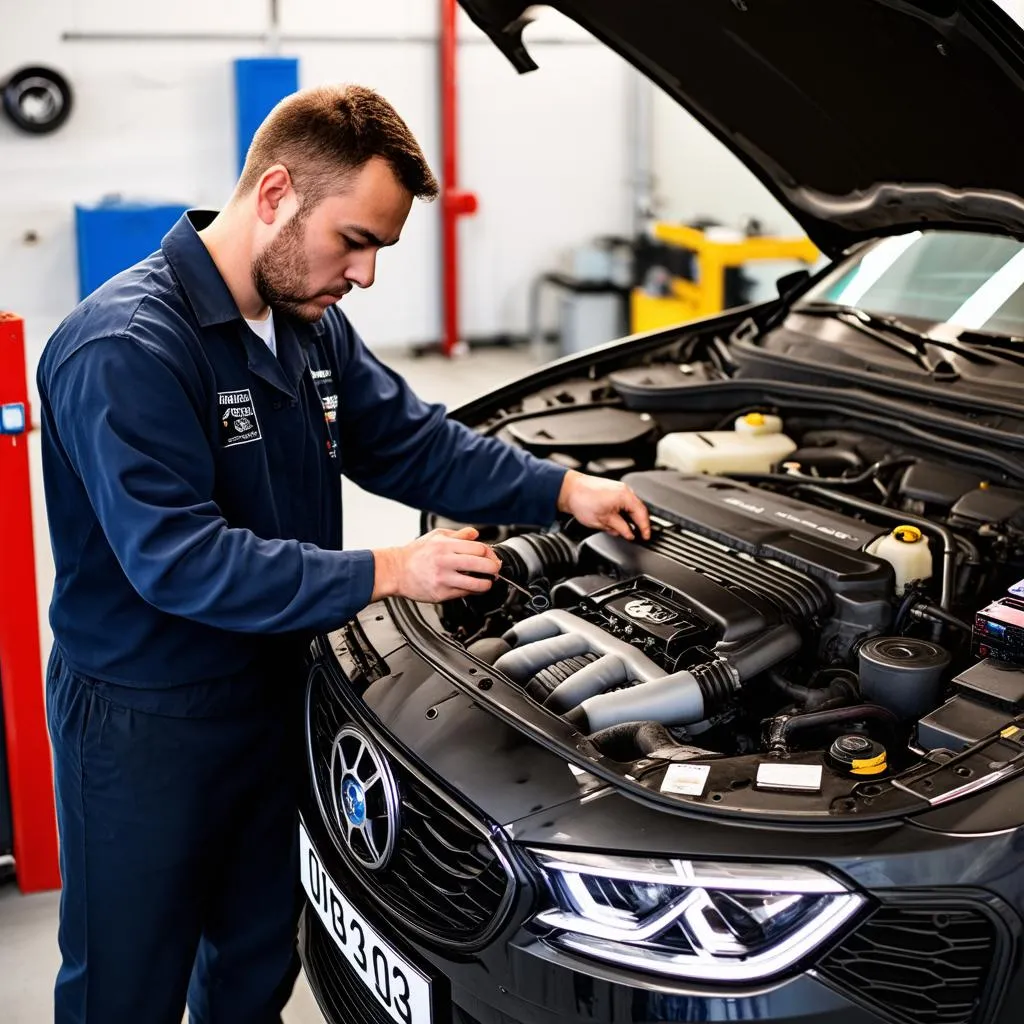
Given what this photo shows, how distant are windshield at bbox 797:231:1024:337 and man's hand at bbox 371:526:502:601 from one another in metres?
1.30

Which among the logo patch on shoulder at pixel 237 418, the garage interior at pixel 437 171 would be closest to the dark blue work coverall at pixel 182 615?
the logo patch on shoulder at pixel 237 418

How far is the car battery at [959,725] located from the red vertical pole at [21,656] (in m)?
1.70

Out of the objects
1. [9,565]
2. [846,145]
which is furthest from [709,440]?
[9,565]

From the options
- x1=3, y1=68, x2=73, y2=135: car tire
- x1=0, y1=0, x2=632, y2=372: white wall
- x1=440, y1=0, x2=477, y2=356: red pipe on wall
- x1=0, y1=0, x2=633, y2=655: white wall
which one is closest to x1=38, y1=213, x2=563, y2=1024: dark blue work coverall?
x1=0, y1=0, x2=633, y2=655: white wall

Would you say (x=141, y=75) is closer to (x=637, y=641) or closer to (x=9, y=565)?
(x=9, y=565)

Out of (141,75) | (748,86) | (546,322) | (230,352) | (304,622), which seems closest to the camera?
(304,622)

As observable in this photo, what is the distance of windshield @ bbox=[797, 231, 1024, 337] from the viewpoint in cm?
247

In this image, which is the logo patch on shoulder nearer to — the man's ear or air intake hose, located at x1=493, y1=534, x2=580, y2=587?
the man's ear

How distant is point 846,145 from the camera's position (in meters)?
2.33

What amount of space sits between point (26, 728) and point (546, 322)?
18.4 ft

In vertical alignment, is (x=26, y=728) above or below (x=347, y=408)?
below

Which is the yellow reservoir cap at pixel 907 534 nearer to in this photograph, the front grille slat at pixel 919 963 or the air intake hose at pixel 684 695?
the air intake hose at pixel 684 695

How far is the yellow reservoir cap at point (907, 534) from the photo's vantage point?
1.95 metres

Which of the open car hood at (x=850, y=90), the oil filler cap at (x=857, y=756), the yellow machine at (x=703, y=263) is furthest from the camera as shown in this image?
the yellow machine at (x=703, y=263)
